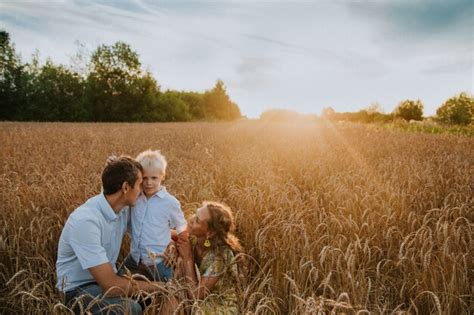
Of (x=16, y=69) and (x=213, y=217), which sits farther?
(x=16, y=69)

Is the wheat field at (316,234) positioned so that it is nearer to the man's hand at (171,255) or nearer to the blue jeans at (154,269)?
the blue jeans at (154,269)

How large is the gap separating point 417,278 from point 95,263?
2.40 m

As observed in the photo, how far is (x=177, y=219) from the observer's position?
346 cm

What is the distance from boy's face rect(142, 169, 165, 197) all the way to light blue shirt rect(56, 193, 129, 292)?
522 millimetres

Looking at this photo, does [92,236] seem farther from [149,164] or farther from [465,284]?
[465,284]

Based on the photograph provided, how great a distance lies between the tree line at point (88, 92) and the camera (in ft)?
145

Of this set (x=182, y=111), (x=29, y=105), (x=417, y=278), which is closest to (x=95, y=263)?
(x=417, y=278)

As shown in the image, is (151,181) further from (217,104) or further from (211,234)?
(217,104)

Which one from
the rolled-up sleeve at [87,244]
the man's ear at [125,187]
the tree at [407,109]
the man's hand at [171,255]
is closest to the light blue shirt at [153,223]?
the man's hand at [171,255]

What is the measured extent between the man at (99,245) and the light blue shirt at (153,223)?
0.33m

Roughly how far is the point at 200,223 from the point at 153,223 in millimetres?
604

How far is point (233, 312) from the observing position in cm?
245

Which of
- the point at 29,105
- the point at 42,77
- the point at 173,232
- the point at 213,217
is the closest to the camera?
the point at 213,217

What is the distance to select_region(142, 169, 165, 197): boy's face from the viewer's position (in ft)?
11.1
